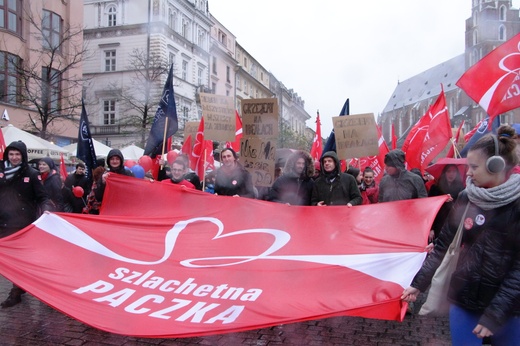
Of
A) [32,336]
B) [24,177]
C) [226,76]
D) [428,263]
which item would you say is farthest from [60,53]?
[428,263]

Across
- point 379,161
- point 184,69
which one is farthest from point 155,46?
point 379,161

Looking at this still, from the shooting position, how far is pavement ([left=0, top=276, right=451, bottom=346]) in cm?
413

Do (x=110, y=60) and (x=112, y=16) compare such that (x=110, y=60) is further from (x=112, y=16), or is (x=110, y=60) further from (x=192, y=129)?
(x=192, y=129)

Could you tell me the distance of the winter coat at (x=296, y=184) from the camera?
5555mm

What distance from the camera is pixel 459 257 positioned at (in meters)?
2.49

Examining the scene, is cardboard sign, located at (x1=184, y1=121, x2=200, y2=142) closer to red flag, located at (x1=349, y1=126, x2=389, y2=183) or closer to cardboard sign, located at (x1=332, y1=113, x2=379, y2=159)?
red flag, located at (x1=349, y1=126, x2=389, y2=183)

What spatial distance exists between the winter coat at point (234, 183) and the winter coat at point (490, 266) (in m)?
3.56

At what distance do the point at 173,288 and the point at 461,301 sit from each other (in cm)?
184

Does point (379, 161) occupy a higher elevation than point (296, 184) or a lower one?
higher

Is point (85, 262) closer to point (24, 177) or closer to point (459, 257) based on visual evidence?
point (24, 177)

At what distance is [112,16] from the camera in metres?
5.96

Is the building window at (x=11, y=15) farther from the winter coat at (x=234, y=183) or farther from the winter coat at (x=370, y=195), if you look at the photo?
the winter coat at (x=370, y=195)

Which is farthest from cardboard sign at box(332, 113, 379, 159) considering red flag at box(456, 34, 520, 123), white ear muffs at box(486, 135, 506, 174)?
white ear muffs at box(486, 135, 506, 174)

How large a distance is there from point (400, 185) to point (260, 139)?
1974mm
